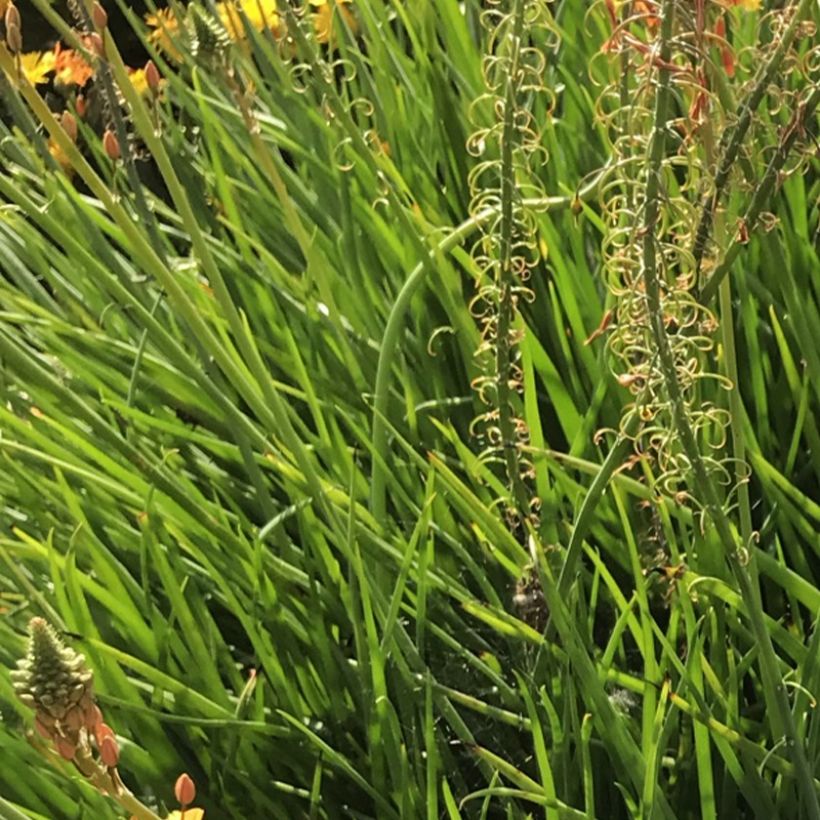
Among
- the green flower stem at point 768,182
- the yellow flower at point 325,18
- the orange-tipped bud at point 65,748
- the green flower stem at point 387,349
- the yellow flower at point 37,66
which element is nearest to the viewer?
the orange-tipped bud at point 65,748

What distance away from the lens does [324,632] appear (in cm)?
90

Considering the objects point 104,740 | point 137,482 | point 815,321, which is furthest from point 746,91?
point 137,482

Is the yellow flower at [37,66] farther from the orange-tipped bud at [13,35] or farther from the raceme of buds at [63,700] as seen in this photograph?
the raceme of buds at [63,700]

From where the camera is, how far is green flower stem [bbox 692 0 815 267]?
1.91ft

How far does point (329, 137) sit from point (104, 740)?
91 cm

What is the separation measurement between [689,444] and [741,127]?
17 centimetres

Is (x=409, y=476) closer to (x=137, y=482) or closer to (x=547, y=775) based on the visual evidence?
(x=137, y=482)

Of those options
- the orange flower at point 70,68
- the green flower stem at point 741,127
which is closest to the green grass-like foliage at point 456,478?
the green flower stem at point 741,127

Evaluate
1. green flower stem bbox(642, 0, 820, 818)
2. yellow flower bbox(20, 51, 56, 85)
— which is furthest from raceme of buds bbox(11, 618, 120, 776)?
yellow flower bbox(20, 51, 56, 85)

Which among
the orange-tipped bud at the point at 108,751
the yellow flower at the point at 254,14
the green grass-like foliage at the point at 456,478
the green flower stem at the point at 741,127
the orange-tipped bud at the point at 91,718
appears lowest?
the green grass-like foliage at the point at 456,478

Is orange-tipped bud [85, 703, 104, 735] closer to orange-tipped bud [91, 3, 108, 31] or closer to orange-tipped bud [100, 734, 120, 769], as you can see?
orange-tipped bud [100, 734, 120, 769]

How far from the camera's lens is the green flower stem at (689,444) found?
548 millimetres

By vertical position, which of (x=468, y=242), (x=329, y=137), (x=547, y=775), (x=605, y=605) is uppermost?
(x=329, y=137)

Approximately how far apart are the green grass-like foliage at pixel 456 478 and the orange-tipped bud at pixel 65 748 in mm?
52
